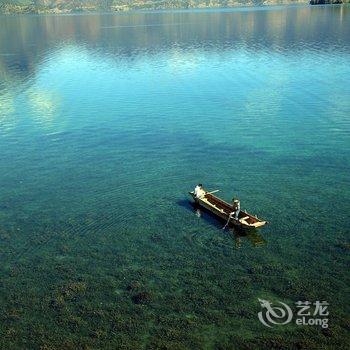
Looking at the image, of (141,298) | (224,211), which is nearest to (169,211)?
(224,211)

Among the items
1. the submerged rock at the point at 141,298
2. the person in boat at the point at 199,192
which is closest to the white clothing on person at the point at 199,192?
the person in boat at the point at 199,192

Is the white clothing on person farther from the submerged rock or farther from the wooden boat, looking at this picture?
the submerged rock

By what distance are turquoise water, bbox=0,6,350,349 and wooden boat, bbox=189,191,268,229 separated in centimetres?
115

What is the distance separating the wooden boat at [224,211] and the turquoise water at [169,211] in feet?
3.79

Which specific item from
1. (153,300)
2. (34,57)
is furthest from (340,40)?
(153,300)

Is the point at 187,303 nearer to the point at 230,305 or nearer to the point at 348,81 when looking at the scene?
the point at 230,305

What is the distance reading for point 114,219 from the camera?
43469 millimetres

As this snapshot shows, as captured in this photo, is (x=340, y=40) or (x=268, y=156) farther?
(x=340, y=40)

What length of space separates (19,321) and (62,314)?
3.05 metres

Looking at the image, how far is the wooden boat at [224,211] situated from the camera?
39.5m

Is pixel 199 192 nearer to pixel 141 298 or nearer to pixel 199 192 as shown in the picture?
pixel 199 192

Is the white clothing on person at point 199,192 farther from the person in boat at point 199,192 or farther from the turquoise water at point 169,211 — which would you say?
the turquoise water at point 169,211

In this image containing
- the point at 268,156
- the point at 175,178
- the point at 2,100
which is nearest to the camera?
the point at 175,178

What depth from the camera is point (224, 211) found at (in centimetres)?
4266
